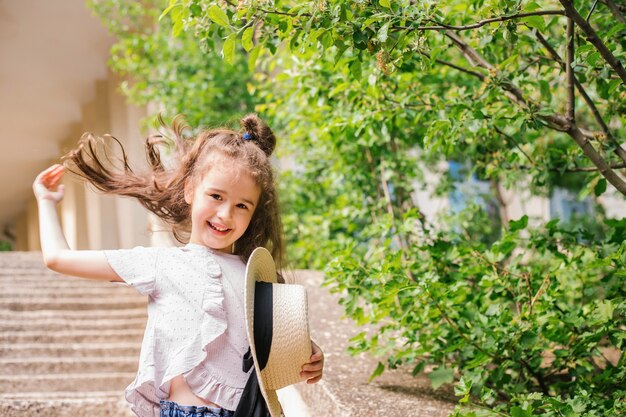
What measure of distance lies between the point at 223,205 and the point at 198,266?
0.18m

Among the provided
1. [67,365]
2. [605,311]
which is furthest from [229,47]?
[67,365]

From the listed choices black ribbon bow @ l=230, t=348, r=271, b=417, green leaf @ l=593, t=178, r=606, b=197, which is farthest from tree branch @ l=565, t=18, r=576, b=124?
black ribbon bow @ l=230, t=348, r=271, b=417

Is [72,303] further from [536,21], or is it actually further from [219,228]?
[536,21]

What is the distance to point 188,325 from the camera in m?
1.79

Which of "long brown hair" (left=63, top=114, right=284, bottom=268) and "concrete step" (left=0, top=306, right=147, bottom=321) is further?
"concrete step" (left=0, top=306, right=147, bottom=321)

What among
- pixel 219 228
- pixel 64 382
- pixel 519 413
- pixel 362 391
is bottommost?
pixel 64 382

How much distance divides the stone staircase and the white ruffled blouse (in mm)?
1633

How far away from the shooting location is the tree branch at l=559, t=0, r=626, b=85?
1.77 metres

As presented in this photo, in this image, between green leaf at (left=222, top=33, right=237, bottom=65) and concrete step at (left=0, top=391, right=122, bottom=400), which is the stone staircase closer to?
concrete step at (left=0, top=391, right=122, bottom=400)

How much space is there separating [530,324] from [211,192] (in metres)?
1.16

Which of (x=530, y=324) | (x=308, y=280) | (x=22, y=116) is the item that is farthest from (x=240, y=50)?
(x=22, y=116)

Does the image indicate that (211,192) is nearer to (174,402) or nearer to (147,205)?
(147,205)

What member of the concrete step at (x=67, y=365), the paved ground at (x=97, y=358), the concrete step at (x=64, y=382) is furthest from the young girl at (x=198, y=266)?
the concrete step at (x=67, y=365)

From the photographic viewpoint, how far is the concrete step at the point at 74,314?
459cm
